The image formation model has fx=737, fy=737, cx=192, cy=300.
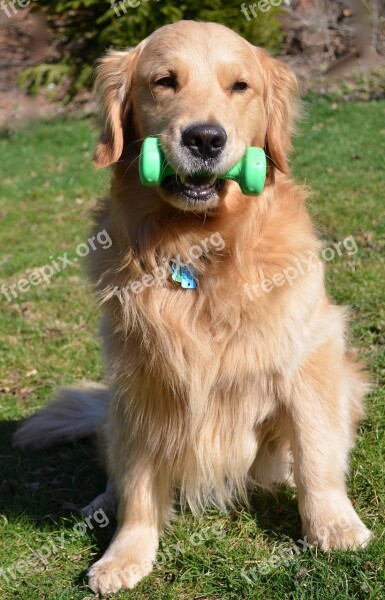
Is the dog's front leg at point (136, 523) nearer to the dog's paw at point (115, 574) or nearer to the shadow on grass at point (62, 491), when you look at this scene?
the dog's paw at point (115, 574)

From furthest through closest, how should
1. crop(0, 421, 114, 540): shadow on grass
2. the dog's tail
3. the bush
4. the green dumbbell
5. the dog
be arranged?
the bush < the dog's tail < crop(0, 421, 114, 540): shadow on grass < the dog < the green dumbbell

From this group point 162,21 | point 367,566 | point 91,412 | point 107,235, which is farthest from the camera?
point 162,21

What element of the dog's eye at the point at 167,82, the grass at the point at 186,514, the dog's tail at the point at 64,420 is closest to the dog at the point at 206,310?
the dog's eye at the point at 167,82

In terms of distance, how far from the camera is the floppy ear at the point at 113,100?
341 cm

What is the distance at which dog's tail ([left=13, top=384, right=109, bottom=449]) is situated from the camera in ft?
14.9

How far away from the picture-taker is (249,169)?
3.15m

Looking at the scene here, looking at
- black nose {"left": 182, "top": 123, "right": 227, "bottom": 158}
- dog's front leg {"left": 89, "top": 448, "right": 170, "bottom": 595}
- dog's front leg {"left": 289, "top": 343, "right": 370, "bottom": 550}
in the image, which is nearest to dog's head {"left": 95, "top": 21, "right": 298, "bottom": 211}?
black nose {"left": 182, "top": 123, "right": 227, "bottom": 158}

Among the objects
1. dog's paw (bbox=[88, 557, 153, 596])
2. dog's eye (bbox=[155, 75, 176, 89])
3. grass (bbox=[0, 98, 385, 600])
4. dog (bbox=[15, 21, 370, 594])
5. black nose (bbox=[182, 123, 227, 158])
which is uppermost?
dog's eye (bbox=[155, 75, 176, 89])

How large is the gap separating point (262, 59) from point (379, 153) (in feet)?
20.1

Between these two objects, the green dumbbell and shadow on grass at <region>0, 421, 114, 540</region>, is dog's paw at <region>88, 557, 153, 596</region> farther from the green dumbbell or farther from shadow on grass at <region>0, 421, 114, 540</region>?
the green dumbbell

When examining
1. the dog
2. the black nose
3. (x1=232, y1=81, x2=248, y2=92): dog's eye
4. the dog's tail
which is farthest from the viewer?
the dog's tail

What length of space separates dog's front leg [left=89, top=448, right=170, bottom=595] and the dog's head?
1.31 m

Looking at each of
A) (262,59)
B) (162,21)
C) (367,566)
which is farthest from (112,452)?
(162,21)

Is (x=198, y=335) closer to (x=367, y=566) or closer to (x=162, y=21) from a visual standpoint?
(x=367, y=566)
